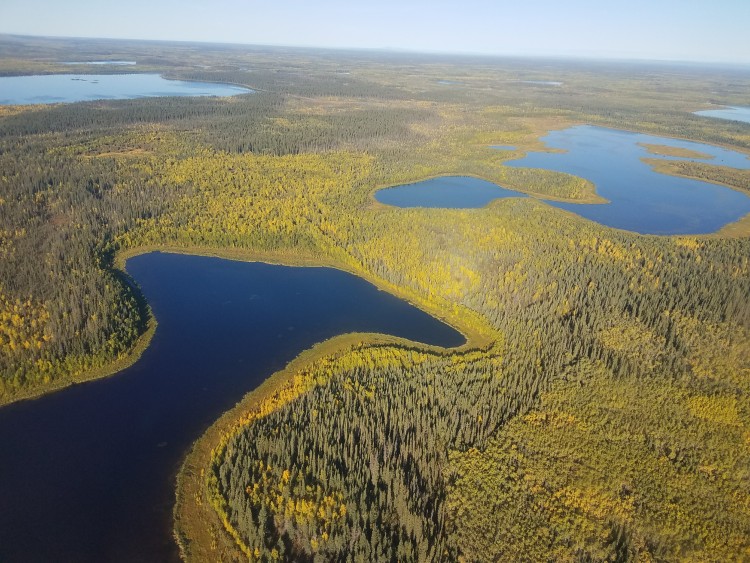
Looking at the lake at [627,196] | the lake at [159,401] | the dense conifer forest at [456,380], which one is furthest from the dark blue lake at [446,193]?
the lake at [159,401]

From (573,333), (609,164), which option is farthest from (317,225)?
(609,164)

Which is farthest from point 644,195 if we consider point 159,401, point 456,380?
point 159,401

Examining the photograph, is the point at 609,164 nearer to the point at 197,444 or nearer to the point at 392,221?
the point at 392,221

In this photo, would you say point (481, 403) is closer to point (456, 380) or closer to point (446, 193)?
point (456, 380)

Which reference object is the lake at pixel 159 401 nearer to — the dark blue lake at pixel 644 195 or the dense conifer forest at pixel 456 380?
the dense conifer forest at pixel 456 380

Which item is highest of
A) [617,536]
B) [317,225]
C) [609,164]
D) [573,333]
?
[609,164]

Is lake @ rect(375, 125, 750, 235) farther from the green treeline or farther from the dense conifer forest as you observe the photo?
the green treeline

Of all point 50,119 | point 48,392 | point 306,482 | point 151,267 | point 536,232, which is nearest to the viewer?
point 306,482
